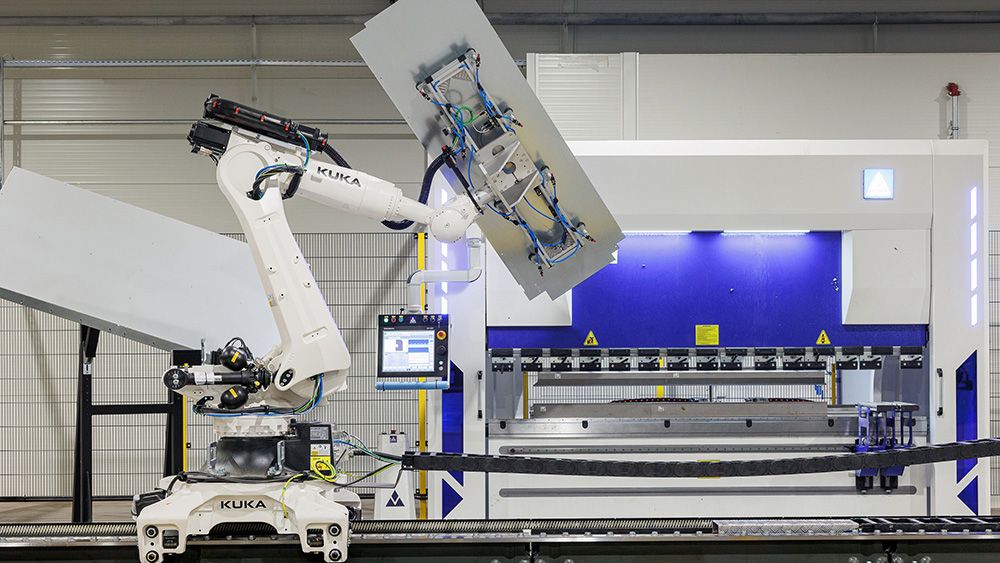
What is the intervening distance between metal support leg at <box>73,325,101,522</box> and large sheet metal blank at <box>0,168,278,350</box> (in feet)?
0.67

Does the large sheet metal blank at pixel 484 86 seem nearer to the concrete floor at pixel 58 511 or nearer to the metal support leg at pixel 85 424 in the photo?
the metal support leg at pixel 85 424

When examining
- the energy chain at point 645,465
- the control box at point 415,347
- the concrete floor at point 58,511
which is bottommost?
the concrete floor at point 58,511

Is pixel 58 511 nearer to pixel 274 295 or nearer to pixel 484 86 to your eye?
pixel 274 295

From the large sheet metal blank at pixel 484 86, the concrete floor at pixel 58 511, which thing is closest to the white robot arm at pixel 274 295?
the large sheet metal blank at pixel 484 86

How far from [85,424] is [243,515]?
196cm

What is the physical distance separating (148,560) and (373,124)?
15.2ft

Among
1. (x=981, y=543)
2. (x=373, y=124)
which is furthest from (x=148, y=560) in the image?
(x=373, y=124)

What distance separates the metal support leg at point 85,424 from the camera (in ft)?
13.3

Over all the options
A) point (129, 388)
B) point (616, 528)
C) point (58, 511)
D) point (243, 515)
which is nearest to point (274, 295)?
point (243, 515)

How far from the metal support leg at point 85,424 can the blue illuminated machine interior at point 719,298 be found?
1.97m

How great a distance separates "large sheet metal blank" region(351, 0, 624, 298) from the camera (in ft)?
8.79

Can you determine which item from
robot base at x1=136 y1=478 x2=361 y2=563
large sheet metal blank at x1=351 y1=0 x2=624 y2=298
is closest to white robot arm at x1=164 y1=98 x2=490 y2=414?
robot base at x1=136 y1=478 x2=361 y2=563

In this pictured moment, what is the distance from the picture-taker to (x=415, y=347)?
13.6ft

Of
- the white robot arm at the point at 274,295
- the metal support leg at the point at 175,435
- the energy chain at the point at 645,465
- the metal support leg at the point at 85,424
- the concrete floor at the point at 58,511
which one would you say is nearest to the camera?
the white robot arm at the point at 274,295
